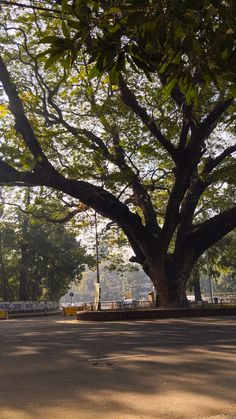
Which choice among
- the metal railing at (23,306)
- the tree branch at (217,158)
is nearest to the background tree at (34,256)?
the metal railing at (23,306)

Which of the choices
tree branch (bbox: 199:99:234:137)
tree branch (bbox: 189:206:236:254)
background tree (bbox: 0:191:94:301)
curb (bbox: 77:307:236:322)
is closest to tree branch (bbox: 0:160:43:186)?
curb (bbox: 77:307:236:322)

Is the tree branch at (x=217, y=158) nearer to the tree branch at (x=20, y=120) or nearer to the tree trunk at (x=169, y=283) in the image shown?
the tree trunk at (x=169, y=283)

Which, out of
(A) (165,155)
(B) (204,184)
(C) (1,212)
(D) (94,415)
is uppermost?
Result: (C) (1,212)

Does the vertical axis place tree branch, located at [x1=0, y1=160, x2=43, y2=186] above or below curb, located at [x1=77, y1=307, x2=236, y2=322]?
above

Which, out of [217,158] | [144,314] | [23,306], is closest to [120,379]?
[144,314]

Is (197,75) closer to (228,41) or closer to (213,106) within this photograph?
(228,41)

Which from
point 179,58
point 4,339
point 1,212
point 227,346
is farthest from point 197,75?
point 1,212

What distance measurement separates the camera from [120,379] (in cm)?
631

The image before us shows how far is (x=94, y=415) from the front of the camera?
477 cm

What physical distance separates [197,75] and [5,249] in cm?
5020

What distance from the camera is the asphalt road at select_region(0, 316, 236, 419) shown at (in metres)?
4.94

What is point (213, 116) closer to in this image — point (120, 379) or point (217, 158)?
point (217, 158)

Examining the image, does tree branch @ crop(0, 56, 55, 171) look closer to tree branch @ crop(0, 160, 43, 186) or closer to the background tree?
tree branch @ crop(0, 160, 43, 186)

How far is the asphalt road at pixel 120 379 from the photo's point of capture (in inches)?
195
